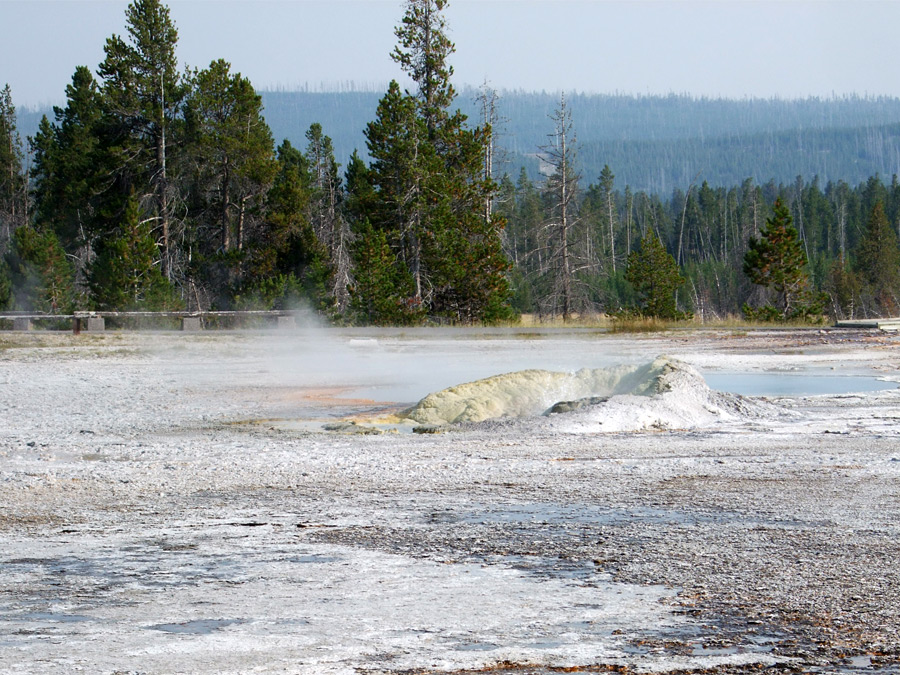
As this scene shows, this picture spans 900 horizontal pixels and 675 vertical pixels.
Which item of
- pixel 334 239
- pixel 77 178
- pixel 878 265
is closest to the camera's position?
pixel 77 178

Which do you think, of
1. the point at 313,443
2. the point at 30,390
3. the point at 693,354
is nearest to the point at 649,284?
the point at 693,354

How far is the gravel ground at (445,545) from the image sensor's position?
14.3 ft

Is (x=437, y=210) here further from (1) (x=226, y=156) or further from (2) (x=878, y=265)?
(2) (x=878, y=265)

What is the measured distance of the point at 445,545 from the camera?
6.31 metres

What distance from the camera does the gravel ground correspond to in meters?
4.34

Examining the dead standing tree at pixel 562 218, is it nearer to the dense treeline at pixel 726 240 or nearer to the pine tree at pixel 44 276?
the pine tree at pixel 44 276

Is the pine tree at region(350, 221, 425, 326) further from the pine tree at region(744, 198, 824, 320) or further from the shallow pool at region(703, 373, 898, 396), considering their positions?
the pine tree at region(744, 198, 824, 320)

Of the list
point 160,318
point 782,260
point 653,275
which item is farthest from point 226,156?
point 782,260

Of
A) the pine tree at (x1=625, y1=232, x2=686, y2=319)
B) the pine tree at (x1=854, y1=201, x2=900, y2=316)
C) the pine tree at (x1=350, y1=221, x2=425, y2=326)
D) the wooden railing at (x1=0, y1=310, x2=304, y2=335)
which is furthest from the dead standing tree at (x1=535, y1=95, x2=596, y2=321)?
the pine tree at (x1=854, y1=201, x2=900, y2=316)

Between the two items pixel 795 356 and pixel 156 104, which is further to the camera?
pixel 156 104

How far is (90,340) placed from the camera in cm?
2877

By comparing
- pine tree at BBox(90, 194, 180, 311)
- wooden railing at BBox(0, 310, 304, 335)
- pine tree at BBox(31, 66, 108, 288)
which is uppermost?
pine tree at BBox(31, 66, 108, 288)

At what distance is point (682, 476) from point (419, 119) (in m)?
31.8

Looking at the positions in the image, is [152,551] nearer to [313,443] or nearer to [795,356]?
[313,443]
